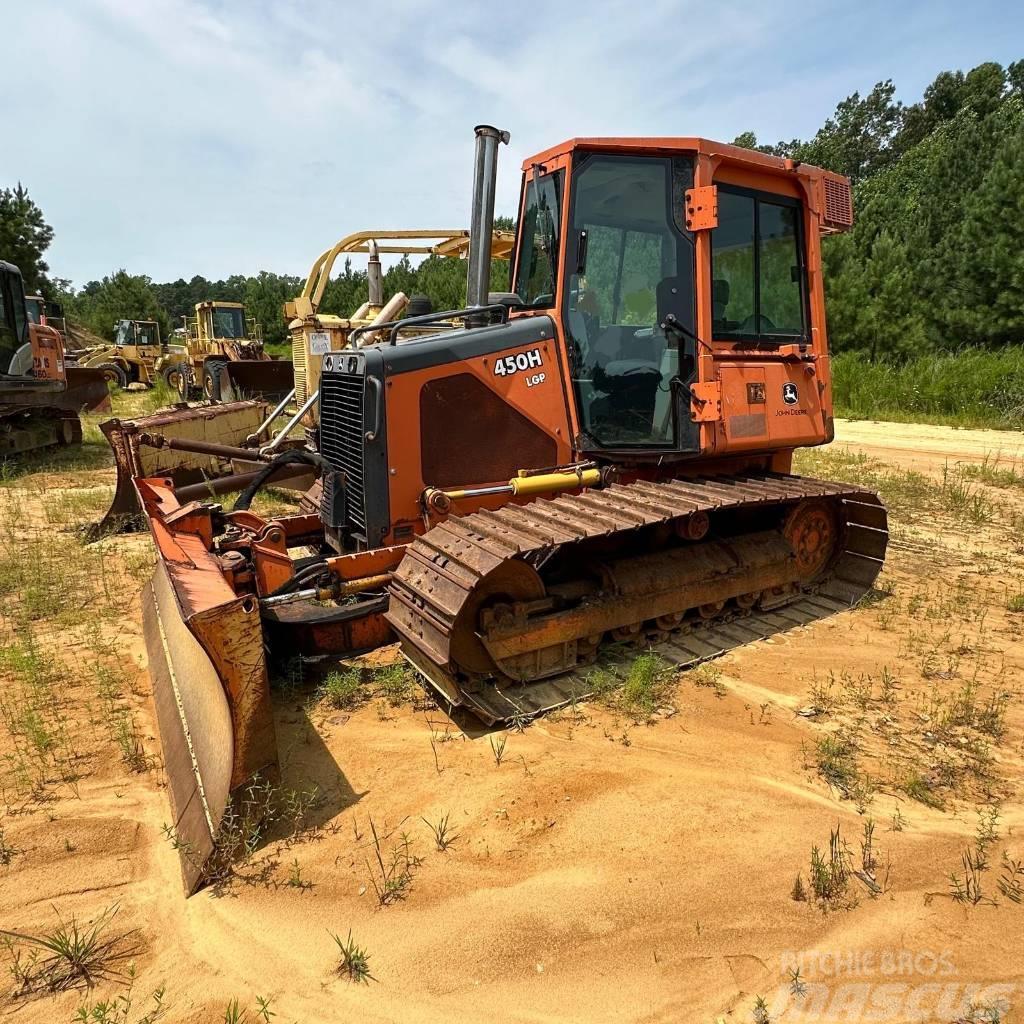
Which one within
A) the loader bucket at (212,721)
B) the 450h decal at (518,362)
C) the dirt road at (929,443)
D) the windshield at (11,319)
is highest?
the windshield at (11,319)

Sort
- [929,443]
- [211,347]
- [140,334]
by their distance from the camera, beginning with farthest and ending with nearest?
[140,334] → [211,347] → [929,443]

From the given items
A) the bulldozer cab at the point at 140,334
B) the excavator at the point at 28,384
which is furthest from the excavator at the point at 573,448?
the bulldozer cab at the point at 140,334

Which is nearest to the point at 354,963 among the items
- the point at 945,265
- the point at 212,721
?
the point at 212,721

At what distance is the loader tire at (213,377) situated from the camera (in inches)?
714

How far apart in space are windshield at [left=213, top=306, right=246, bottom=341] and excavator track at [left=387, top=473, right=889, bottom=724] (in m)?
20.8

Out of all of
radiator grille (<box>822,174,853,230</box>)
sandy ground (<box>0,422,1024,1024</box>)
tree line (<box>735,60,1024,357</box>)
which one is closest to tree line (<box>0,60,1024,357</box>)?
tree line (<box>735,60,1024,357</box>)

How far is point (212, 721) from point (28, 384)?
1093cm

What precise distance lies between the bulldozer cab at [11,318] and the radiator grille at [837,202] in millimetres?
11510

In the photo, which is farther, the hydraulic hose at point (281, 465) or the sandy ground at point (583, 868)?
the hydraulic hose at point (281, 465)

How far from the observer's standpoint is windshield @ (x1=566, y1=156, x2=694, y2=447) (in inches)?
167

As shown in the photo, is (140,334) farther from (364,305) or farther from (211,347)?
(364,305)

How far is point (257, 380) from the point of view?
57.7 ft

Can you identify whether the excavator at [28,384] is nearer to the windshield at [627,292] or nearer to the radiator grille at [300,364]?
the radiator grille at [300,364]

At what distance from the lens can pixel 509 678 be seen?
3.92m
